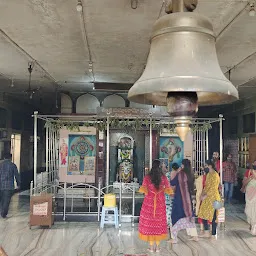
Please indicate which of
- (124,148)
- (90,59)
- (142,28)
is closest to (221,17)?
(142,28)

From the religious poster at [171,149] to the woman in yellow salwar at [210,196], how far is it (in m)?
3.50

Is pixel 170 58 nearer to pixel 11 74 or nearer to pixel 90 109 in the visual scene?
pixel 11 74

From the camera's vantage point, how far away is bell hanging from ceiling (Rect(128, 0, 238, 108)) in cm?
146

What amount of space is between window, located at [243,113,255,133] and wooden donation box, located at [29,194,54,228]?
21.7 feet

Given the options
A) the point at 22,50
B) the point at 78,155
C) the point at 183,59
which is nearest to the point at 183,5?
the point at 183,59

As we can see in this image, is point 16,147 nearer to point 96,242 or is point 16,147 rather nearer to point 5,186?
point 5,186

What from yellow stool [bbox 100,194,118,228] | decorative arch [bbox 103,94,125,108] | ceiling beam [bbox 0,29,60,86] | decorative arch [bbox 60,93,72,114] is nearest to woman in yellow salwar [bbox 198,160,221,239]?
yellow stool [bbox 100,194,118,228]

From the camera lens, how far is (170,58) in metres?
1.57

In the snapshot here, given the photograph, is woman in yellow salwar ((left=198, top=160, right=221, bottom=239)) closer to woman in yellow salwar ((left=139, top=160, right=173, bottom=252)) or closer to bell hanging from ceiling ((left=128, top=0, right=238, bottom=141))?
woman in yellow salwar ((left=139, top=160, right=173, bottom=252))

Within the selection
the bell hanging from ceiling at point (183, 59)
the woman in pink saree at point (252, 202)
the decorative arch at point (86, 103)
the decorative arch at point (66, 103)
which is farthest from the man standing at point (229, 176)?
the bell hanging from ceiling at point (183, 59)

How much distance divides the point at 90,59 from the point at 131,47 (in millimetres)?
1146

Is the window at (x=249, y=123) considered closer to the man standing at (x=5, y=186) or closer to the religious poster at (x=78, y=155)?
the religious poster at (x=78, y=155)

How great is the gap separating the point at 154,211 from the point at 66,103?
609 centimetres

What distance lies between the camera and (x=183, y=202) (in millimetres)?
6105
